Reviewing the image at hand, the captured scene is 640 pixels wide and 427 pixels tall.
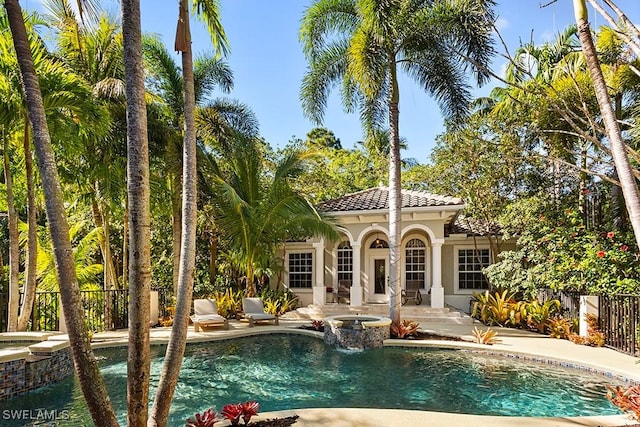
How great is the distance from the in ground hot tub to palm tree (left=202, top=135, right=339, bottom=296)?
15.6 feet

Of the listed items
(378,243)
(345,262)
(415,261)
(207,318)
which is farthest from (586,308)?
(207,318)

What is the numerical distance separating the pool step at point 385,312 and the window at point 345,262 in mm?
2197

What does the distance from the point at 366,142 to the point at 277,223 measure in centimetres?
445

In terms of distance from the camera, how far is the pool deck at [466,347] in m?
5.54

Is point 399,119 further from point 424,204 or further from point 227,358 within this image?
point 227,358

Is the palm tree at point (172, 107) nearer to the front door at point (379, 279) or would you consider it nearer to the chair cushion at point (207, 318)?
the chair cushion at point (207, 318)

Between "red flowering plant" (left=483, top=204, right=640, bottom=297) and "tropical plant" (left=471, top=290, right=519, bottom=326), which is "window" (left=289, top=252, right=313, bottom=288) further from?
"red flowering plant" (left=483, top=204, right=640, bottom=297)

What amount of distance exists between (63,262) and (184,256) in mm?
1229

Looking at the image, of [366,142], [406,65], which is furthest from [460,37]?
[366,142]

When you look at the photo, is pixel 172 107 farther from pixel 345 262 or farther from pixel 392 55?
pixel 345 262

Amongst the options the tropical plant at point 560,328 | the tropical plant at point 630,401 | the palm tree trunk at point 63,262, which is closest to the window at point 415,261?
the tropical plant at point 560,328

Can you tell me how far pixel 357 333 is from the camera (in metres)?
11.8

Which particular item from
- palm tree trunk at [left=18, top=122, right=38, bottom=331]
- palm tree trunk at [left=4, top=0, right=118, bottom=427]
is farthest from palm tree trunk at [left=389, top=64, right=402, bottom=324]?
palm tree trunk at [left=4, top=0, right=118, bottom=427]

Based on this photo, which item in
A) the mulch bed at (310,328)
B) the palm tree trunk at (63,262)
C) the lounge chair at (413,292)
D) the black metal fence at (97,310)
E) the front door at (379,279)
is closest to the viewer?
the palm tree trunk at (63,262)
